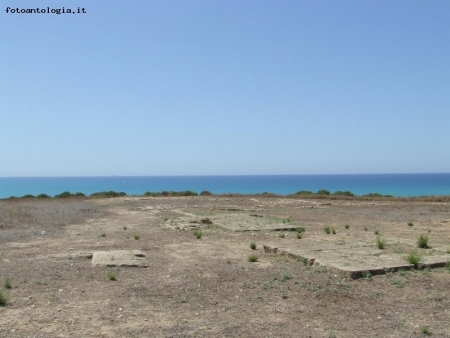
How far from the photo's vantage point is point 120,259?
9.86 metres

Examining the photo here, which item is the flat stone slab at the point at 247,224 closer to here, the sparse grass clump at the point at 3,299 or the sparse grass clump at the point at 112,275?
the sparse grass clump at the point at 112,275

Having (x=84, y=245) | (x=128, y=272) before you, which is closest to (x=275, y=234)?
(x=84, y=245)

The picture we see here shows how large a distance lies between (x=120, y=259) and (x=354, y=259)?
15.8 ft

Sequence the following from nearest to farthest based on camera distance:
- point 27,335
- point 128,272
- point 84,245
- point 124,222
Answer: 1. point 27,335
2. point 128,272
3. point 84,245
4. point 124,222

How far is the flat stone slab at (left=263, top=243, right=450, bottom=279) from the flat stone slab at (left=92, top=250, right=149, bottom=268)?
10.2 ft

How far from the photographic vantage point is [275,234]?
1485 centimetres

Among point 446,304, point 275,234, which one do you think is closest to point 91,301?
point 446,304

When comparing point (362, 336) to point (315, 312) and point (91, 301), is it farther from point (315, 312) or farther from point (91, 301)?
point (91, 301)

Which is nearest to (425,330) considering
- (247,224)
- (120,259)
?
(120,259)

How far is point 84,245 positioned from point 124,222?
642 cm

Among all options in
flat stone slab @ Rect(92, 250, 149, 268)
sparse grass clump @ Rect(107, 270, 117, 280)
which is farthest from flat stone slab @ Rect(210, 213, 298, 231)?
sparse grass clump @ Rect(107, 270, 117, 280)

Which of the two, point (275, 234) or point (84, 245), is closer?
point (84, 245)

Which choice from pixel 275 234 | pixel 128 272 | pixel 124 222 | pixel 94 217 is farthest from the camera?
pixel 94 217

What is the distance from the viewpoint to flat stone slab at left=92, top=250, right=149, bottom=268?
9438 mm
